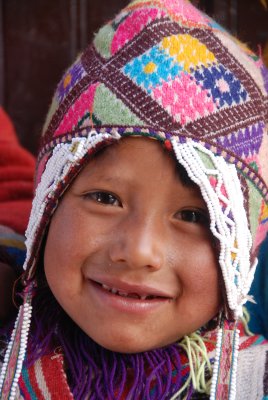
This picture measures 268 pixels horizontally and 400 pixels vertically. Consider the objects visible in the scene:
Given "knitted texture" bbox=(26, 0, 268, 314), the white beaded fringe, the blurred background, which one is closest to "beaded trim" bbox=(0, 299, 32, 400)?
the white beaded fringe

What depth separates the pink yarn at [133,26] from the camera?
54.6 inches

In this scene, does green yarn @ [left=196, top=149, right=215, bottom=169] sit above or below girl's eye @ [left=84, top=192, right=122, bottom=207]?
above

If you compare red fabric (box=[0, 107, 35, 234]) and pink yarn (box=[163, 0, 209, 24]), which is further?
red fabric (box=[0, 107, 35, 234])

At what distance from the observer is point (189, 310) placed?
1.32 m

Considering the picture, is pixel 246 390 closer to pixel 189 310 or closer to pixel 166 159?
pixel 189 310

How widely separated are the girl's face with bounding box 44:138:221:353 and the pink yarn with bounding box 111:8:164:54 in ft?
0.75

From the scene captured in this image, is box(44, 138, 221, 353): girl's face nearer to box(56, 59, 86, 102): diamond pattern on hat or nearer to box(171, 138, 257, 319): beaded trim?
box(171, 138, 257, 319): beaded trim

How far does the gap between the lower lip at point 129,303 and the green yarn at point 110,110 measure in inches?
13.2

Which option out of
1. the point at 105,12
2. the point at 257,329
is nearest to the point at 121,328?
the point at 257,329

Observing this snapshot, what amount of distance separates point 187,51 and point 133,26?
0.14 m

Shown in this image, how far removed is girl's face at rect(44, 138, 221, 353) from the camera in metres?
1.27

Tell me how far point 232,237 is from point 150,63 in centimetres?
38

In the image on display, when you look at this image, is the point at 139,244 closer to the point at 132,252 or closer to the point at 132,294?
the point at 132,252

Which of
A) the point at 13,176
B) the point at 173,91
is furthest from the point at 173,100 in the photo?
the point at 13,176
